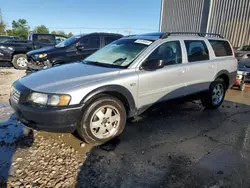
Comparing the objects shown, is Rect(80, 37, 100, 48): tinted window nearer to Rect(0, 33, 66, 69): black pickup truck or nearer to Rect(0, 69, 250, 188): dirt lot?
Rect(0, 33, 66, 69): black pickup truck

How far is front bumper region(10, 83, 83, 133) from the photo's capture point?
111 inches

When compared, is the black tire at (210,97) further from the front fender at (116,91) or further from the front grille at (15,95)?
the front grille at (15,95)

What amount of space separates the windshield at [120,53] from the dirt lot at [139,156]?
1.22 meters

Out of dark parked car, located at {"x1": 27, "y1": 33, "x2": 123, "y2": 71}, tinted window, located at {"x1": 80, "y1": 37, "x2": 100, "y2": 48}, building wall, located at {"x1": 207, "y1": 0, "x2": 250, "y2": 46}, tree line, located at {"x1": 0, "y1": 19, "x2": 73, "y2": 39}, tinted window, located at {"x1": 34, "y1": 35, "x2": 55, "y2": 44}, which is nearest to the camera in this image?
dark parked car, located at {"x1": 27, "y1": 33, "x2": 123, "y2": 71}

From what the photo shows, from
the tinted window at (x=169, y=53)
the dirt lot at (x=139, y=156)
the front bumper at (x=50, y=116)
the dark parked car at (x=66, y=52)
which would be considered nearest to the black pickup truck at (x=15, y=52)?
the dark parked car at (x=66, y=52)

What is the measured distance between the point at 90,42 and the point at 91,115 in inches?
217

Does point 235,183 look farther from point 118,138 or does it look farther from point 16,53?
point 16,53

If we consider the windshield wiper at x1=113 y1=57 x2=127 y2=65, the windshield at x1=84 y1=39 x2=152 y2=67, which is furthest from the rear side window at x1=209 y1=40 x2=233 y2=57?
the windshield wiper at x1=113 y1=57 x2=127 y2=65

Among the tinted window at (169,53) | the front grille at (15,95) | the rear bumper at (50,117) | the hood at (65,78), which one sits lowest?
the rear bumper at (50,117)

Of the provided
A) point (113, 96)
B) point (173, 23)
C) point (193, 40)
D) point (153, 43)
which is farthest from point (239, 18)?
point (113, 96)

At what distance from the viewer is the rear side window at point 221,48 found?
494 centimetres

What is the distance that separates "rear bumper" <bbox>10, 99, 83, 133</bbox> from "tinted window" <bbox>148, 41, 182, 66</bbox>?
1.67 metres

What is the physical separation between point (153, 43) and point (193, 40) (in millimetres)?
1161

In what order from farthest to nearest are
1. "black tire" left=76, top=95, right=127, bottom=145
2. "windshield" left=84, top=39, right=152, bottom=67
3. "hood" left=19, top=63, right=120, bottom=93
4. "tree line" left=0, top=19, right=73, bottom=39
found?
"tree line" left=0, top=19, right=73, bottom=39 → "windshield" left=84, top=39, right=152, bottom=67 → "black tire" left=76, top=95, right=127, bottom=145 → "hood" left=19, top=63, right=120, bottom=93
